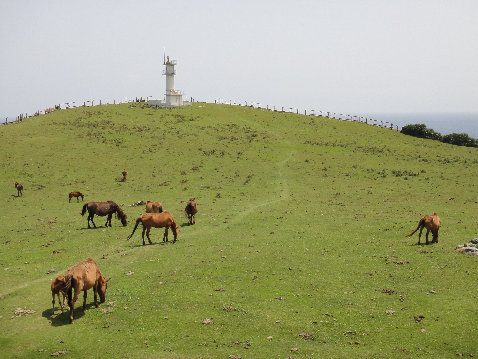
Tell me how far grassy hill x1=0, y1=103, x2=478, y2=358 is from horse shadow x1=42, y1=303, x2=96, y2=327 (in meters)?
0.09

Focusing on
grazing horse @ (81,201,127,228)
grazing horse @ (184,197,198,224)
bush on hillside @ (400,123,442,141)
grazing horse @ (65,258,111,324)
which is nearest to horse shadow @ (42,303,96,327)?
grazing horse @ (65,258,111,324)

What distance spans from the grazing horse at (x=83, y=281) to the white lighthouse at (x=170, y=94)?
8660 cm

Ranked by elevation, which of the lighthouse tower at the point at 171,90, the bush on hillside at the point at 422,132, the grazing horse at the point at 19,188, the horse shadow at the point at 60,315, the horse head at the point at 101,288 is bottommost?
the horse shadow at the point at 60,315

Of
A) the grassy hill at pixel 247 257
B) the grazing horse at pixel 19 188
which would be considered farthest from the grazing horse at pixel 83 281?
the grazing horse at pixel 19 188

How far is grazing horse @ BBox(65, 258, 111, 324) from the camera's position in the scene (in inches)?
693

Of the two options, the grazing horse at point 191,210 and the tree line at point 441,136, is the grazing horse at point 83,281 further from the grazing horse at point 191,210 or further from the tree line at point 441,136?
the tree line at point 441,136

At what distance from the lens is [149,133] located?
7788cm

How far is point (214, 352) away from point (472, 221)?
2711cm

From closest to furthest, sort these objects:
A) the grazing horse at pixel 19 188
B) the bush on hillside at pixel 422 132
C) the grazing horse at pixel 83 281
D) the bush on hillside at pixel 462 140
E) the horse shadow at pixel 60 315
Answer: the grazing horse at pixel 83 281 < the horse shadow at pixel 60 315 < the grazing horse at pixel 19 188 < the bush on hillside at pixel 462 140 < the bush on hillside at pixel 422 132

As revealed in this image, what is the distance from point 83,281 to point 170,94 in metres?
89.6

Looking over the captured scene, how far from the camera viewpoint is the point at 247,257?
25.6 metres

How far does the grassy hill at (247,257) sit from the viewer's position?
54.1ft

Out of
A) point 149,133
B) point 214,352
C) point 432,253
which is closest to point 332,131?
point 149,133

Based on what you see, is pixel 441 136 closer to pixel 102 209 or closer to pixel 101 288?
pixel 102 209
